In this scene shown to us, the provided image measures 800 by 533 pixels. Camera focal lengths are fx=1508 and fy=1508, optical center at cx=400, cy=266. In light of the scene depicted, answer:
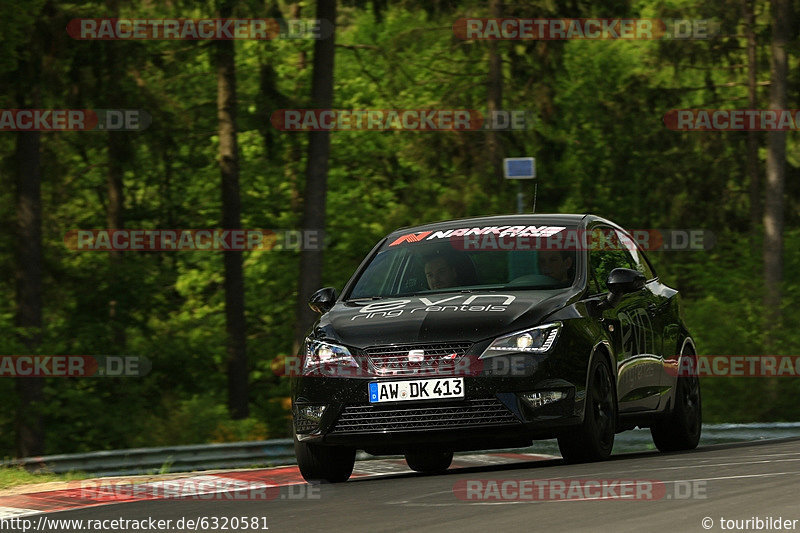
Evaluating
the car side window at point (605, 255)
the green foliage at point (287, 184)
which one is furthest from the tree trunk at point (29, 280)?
the car side window at point (605, 255)

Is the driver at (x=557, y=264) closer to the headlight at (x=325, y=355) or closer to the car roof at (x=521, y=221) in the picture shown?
the car roof at (x=521, y=221)

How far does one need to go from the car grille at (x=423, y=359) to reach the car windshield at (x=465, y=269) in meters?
1.12

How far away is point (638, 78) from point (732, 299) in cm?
1120

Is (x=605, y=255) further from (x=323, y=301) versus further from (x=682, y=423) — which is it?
(x=323, y=301)

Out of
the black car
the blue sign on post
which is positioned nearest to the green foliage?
the blue sign on post

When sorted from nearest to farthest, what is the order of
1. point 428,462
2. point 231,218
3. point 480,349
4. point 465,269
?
point 480,349, point 465,269, point 428,462, point 231,218

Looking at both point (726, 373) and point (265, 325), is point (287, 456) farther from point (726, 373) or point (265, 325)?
point (265, 325)

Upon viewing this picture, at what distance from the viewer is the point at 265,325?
125 ft

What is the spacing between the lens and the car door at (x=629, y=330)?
10969mm

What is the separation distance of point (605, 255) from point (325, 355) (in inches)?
102

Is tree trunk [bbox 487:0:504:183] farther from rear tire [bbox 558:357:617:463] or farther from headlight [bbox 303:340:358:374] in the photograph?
headlight [bbox 303:340:358:374]

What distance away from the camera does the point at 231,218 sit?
32.2 meters

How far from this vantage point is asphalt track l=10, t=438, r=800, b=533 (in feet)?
23.5

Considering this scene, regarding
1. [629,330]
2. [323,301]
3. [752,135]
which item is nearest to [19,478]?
[323,301]
